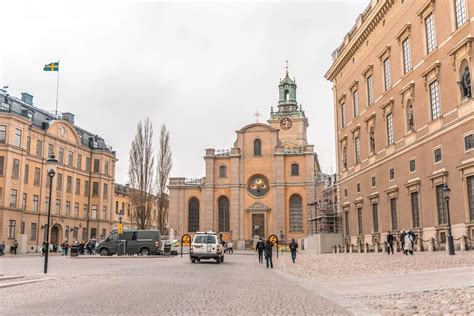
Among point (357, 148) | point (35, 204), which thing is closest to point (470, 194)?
point (357, 148)

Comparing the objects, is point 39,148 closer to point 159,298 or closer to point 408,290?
point 159,298

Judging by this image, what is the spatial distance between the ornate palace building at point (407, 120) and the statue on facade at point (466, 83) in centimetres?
5

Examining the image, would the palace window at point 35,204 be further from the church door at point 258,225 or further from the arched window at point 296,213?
the arched window at point 296,213

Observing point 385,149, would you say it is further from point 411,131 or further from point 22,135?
point 22,135

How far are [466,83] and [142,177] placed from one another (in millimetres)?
35111

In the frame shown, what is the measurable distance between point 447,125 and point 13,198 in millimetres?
44567

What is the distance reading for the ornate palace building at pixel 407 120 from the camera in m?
25.4

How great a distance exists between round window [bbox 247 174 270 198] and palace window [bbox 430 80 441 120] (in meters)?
42.5

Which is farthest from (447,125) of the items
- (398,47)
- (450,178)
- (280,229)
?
(280,229)

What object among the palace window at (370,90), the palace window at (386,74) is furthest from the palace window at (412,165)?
the palace window at (370,90)

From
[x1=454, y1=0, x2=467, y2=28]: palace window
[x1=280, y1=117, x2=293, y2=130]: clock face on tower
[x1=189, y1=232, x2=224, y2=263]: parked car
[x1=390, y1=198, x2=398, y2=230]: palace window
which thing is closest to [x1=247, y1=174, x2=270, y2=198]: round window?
[x1=280, y1=117, x2=293, y2=130]: clock face on tower

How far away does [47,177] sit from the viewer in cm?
5931

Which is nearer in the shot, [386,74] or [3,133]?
[386,74]

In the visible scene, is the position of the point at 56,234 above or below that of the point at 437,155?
below
